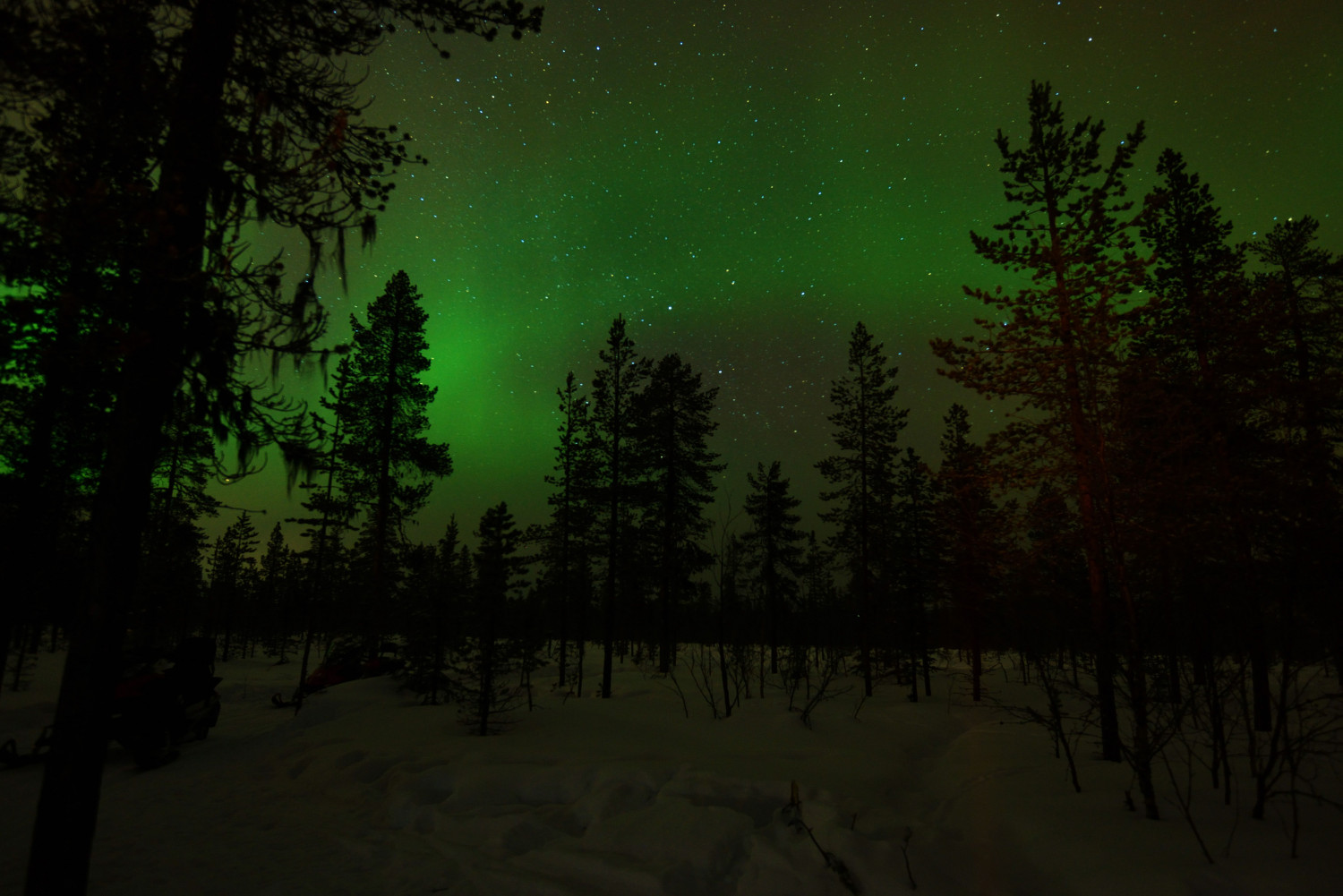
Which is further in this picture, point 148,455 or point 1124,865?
point 1124,865

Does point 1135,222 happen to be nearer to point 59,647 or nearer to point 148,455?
point 148,455

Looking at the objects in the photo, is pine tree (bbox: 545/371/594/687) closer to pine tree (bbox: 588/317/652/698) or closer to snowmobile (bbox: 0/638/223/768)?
pine tree (bbox: 588/317/652/698)

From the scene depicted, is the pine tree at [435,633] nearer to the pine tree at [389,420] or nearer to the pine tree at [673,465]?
the pine tree at [389,420]

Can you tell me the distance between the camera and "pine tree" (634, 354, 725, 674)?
76.4ft

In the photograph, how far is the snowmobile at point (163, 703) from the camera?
32.7 ft

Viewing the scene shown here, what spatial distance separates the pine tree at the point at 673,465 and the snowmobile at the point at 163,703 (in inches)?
572

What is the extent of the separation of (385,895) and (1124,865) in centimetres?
655

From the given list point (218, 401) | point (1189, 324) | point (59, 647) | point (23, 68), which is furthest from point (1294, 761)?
point (59, 647)

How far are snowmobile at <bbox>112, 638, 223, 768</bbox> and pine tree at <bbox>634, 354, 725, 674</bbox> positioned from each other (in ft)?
47.7

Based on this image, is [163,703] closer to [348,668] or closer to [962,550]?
[348,668]

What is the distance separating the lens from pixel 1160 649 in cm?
805

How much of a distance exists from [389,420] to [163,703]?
11.1 metres

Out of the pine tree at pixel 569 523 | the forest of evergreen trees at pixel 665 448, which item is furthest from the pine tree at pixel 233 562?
the pine tree at pixel 569 523

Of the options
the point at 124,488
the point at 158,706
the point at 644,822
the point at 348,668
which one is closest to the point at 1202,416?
the point at 644,822
